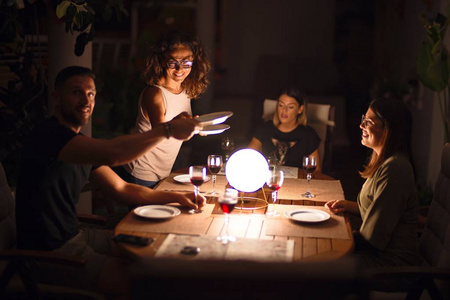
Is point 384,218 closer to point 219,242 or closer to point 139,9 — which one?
point 219,242

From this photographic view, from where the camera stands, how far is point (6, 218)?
2.52 m

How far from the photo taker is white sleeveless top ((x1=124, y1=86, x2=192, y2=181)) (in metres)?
3.12

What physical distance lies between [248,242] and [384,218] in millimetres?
592

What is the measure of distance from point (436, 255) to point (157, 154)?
1.51m

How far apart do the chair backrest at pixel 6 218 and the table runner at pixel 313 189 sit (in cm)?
122

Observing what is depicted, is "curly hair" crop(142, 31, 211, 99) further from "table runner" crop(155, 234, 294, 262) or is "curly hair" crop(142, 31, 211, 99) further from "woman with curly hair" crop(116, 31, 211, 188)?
"table runner" crop(155, 234, 294, 262)

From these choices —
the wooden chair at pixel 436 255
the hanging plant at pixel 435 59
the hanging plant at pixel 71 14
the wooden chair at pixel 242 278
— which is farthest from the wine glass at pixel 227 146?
the wooden chair at pixel 242 278

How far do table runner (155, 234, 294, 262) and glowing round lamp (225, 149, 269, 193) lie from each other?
441 mm

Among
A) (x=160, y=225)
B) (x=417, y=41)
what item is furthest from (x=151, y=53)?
(x=417, y=41)

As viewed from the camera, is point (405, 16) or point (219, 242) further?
point (405, 16)

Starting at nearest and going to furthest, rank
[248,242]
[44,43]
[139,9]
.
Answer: [248,242] → [44,43] → [139,9]

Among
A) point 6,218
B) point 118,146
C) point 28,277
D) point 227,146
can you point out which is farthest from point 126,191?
point 227,146

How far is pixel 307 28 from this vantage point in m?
8.31

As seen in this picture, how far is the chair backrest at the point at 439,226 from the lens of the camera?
2.33 meters
